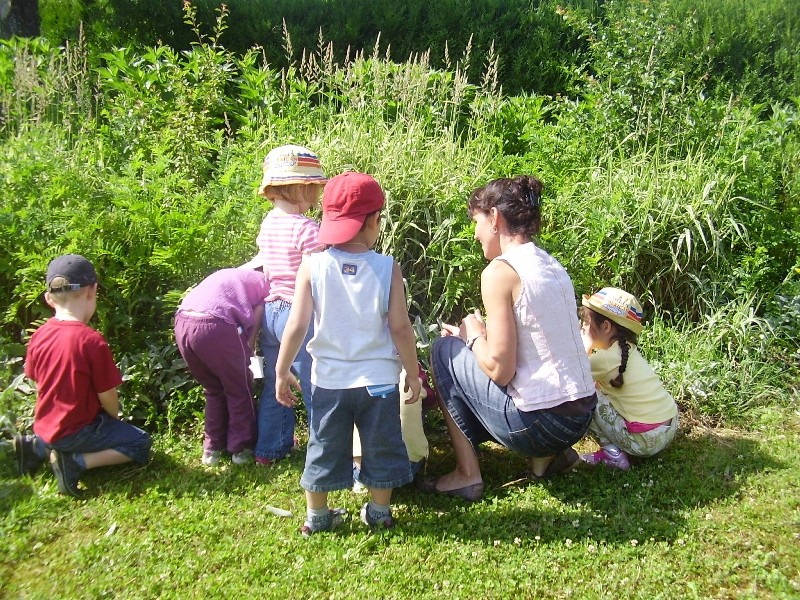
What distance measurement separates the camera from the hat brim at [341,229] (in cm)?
299

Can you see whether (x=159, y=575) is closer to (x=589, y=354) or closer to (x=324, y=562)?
(x=324, y=562)

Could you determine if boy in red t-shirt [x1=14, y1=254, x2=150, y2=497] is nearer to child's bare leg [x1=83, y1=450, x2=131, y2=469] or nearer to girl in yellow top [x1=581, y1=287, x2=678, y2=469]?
child's bare leg [x1=83, y1=450, x2=131, y2=469]

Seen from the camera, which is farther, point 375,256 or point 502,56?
point 502,56

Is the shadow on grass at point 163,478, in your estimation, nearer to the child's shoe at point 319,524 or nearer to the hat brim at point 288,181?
the child's shoe at point 319,524

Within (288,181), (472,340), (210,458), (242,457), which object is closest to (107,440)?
(210,458)

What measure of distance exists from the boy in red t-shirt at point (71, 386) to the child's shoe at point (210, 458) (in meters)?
0.41

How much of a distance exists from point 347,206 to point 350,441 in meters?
0.98

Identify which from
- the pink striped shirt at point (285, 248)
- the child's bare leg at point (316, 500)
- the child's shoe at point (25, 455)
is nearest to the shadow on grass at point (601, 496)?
the child's bare leg at point (316, 500)

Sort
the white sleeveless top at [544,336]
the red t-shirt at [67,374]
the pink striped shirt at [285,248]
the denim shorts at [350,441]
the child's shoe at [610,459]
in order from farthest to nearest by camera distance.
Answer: the child's shoe at [610,459], the pink striped shirt at [285,248], the red t-shirt at [67,374], the white sleeveless top at [544,336], the denim shorts at [350,441]

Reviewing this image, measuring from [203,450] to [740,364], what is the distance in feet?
10.00

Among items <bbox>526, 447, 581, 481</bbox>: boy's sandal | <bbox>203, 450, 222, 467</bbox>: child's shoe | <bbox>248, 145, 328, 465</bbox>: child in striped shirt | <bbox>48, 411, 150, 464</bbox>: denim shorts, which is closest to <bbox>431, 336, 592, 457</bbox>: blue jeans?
<bbox>526, 447, 581, 481</bbox>: boy's sandal

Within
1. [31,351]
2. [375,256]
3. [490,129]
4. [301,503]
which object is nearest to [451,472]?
[301,503]

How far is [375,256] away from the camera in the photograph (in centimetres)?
307

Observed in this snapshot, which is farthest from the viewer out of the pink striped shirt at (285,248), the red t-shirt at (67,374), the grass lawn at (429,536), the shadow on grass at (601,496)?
the pink striped shirt at (285,248)
